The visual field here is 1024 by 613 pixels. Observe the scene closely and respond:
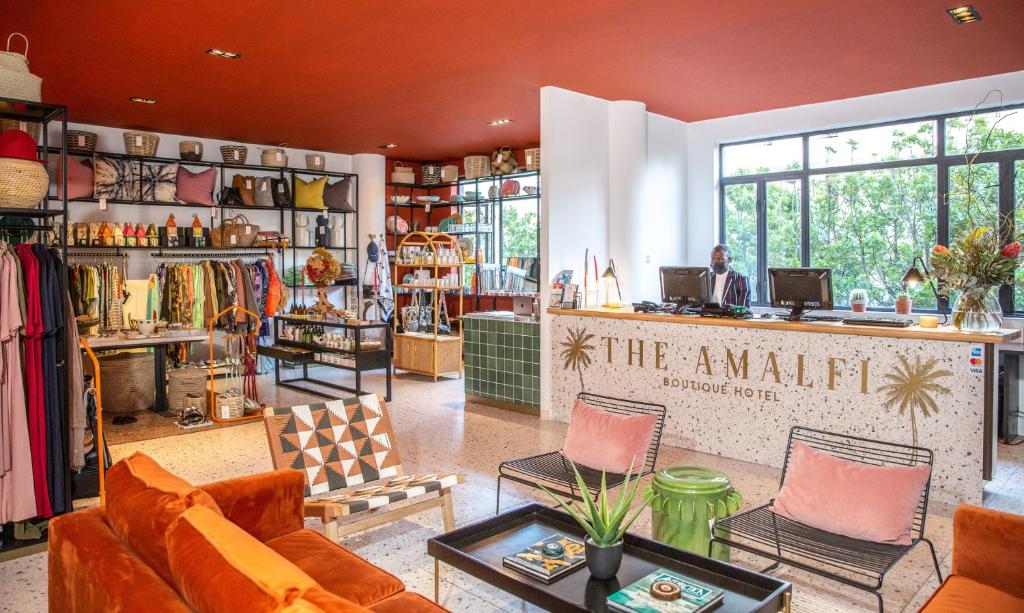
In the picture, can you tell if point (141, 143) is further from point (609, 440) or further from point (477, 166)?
point (609, 440)

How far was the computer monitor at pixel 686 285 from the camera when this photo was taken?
5824mm

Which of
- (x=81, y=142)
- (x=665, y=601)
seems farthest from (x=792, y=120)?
(x=81, y=142)

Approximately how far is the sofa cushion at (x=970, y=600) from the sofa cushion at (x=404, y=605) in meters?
1.50

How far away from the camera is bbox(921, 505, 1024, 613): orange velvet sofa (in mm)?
2191

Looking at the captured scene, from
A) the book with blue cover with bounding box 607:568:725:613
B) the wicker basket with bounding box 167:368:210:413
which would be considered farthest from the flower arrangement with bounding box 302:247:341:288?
the book with blue cover with bounding box 607:568:725:613

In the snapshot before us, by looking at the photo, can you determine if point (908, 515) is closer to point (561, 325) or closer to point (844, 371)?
point (844, 371)

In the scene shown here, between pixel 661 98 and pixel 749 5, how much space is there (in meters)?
2.62

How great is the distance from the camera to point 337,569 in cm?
241

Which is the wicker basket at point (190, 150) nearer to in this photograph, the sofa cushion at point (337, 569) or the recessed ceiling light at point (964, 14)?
the sofa cushion at point (337, 569)

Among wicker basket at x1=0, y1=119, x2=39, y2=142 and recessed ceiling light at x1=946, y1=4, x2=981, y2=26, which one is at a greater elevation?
recessed ceiling light at x1=946, y1=4, x2=981, y2=26

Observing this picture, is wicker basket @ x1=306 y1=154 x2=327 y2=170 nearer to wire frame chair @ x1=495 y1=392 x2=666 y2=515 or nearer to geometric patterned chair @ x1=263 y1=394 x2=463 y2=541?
geometric patterned chair @ x1=263 y1=394 x2=463 y2=541

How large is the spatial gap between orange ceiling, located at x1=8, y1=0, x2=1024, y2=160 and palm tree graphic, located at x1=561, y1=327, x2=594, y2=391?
7.41 ft

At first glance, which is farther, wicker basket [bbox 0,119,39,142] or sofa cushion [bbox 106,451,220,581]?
wicker basket [bbox 0,119,39,142]

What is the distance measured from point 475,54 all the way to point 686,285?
8.19 ft
